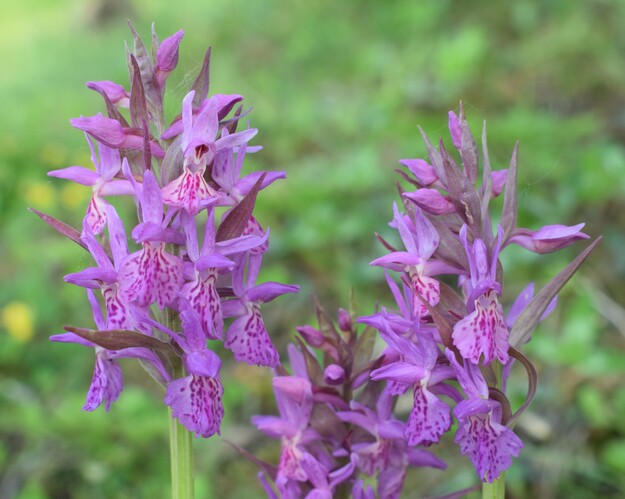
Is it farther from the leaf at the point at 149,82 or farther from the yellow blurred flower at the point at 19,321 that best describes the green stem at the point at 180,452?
the yellow blurred flower at the point at 19,321

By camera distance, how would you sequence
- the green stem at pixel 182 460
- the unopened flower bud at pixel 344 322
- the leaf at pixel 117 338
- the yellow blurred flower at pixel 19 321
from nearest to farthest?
the leaf at pixel 117 338, the green stem at pixel 182 460, the unopened flower bud at pixel 344 322, the yellow blurred flower at pixel 19 321

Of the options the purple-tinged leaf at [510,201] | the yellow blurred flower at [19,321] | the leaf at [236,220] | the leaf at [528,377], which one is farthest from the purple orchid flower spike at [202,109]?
the yellow blurred flower at [19,321]

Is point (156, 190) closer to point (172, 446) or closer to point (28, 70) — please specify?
point (172, 446)

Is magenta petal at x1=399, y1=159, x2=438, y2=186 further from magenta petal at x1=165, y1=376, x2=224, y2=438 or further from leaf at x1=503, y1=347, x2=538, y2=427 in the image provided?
magenta petal at x1=165, y1=376, x2=224, y2=438

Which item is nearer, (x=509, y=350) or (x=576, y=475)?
(x=509, y=350)

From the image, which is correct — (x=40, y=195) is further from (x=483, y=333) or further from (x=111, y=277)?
(x=483, y=333)

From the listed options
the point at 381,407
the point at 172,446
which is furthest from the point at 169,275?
the point at 381,407

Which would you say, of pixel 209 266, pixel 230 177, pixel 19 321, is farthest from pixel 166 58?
pixel 19 321
